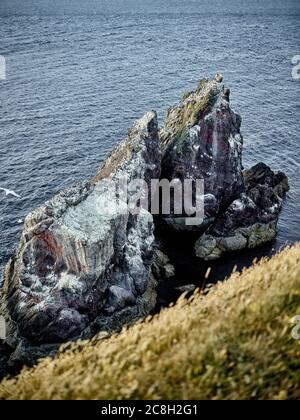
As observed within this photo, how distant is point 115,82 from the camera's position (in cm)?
8612

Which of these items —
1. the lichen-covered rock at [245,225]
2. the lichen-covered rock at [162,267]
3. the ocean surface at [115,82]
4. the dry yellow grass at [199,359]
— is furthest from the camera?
the ocean surface at [115,82]

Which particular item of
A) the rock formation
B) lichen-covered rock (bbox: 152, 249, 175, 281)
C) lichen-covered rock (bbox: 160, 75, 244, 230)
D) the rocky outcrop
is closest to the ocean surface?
the rocky outcrop

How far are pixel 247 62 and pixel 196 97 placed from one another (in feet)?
199

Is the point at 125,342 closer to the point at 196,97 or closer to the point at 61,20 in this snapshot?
the point at 196,97

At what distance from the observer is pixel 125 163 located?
37.2 metres

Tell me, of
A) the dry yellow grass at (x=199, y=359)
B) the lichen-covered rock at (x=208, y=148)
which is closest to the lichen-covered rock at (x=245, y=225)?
the lichen-covered rock at (x=208, y=148)

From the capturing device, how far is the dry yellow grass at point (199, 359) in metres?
7.79

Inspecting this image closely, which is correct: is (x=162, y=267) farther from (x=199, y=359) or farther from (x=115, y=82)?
(x=115, y=82)

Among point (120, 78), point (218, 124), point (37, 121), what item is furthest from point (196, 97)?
point (120, 78)

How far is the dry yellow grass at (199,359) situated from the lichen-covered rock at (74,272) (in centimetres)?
2054

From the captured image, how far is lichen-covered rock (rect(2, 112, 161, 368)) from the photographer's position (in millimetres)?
29516

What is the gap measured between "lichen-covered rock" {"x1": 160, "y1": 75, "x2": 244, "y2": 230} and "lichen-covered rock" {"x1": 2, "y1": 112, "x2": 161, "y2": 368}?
9054 millimetres

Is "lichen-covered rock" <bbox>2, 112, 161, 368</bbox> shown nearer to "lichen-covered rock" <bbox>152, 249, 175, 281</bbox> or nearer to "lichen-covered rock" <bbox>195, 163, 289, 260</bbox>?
"lichen-covered rock" <bbox>152, 249, 175, 281</bbox>

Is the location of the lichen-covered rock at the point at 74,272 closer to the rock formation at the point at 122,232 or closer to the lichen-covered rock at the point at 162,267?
the rock formation at the point at 122,232
